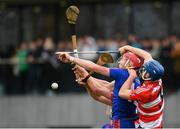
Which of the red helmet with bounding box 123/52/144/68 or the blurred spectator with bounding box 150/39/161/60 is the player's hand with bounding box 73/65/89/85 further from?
the blurred spectator with bounding box 150/39/161/60

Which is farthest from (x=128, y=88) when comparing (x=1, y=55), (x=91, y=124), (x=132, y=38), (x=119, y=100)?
(x=1, y=55)

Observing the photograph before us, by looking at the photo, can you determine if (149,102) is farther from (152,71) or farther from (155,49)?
(155,49)

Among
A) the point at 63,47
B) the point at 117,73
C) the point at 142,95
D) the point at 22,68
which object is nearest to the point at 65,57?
the point at 117,73

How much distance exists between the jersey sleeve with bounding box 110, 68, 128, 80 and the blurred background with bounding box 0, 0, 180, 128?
28.9ft

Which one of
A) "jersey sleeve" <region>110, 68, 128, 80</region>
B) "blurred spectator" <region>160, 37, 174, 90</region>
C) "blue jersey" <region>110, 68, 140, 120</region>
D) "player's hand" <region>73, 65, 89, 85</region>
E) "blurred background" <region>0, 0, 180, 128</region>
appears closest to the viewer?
"jersey sleeve" <region>110, 68, 128, 80</region>

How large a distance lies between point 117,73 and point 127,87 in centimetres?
25

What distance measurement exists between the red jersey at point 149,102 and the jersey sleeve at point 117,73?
0.35m

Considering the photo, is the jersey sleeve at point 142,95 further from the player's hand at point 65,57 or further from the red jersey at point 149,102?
the player's hand at point 65,57

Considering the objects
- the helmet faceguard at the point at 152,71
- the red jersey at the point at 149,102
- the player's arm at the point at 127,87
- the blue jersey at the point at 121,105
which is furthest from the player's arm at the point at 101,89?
the helmet faceguard at the point at 152,71

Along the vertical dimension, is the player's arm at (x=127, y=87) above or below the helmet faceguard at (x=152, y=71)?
below

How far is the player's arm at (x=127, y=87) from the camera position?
409 inches

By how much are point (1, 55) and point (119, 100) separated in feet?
41.9

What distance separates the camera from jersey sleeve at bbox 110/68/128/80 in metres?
10.5

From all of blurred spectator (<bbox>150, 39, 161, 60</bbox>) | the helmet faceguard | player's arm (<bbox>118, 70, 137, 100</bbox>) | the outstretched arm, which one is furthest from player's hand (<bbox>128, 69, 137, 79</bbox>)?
blurred spectator (<bbox>150, 39, 161, 60</bbox>)
